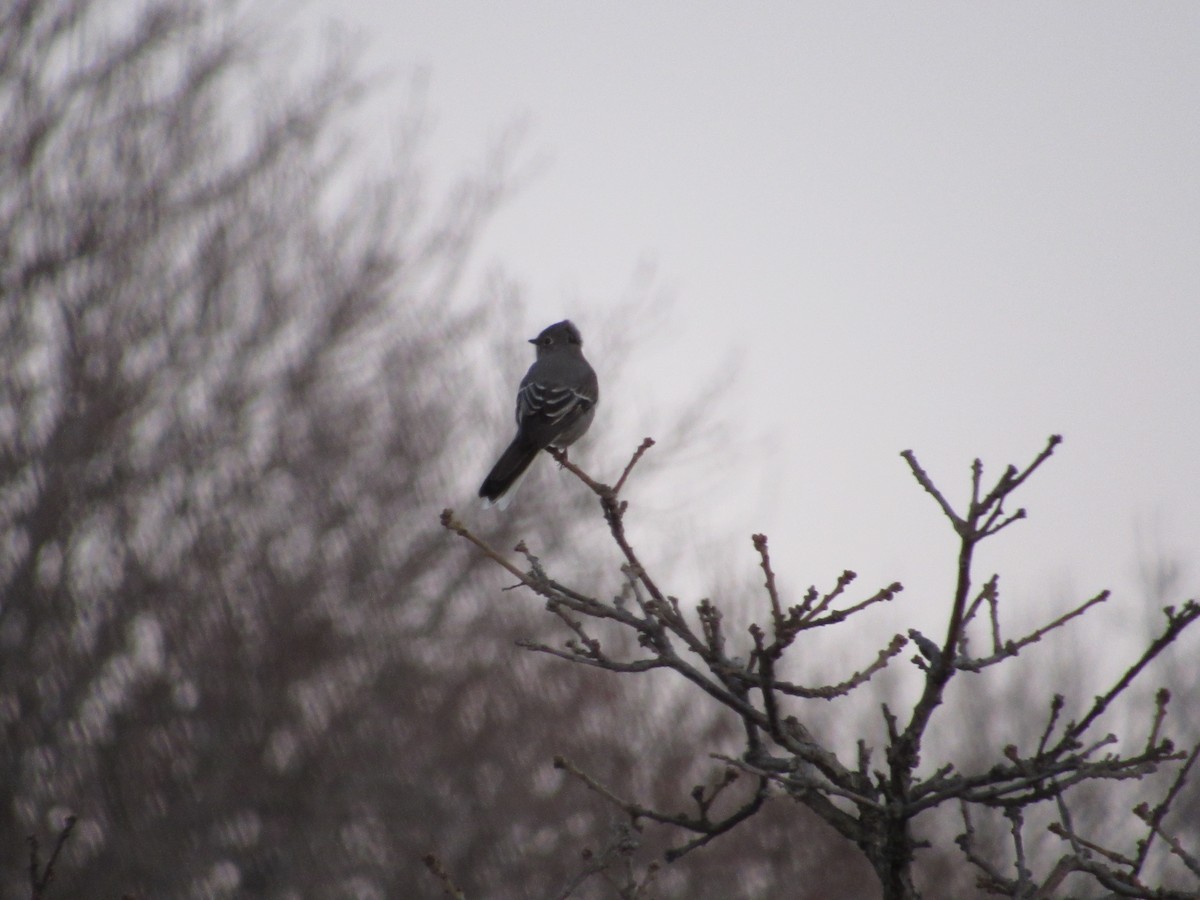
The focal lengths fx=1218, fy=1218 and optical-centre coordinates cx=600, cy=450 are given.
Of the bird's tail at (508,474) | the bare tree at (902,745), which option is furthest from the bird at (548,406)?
the bare tree at (902,745)

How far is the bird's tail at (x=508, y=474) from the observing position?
570 centimetres

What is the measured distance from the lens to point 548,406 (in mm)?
6520

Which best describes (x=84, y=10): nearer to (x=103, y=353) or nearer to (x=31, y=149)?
(x=31, y=149)

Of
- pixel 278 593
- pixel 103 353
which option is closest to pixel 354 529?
pixel 278 593

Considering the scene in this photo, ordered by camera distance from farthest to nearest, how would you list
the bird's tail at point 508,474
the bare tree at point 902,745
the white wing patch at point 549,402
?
the white wing patch at point 549,402
the bird's tail at point 508,474
the bare tree at point 902,745

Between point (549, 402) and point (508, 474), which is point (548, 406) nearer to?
point (549, 402)

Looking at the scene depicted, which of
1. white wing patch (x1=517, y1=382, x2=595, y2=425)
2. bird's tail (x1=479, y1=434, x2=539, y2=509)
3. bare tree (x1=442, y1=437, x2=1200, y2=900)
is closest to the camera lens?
bare tree (x1=442, y1=437, x2=1200, y2=900)

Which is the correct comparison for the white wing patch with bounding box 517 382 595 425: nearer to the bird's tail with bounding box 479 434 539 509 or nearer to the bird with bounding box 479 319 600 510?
the bird with bounding box 479 319 600 510

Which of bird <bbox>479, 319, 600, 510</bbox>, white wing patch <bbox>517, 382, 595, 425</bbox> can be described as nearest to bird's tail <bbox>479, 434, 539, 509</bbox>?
bird <bbox>479, 319, 600, 510</bbox>

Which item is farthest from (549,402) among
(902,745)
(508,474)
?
(902,745)

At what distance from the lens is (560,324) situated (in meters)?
7.98

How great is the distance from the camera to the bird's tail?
5.70m

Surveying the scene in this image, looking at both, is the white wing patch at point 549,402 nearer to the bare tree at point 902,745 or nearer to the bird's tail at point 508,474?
the bird's tail at point 508,474

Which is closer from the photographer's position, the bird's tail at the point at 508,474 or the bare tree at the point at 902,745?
the bare tree at the point at 902,745
